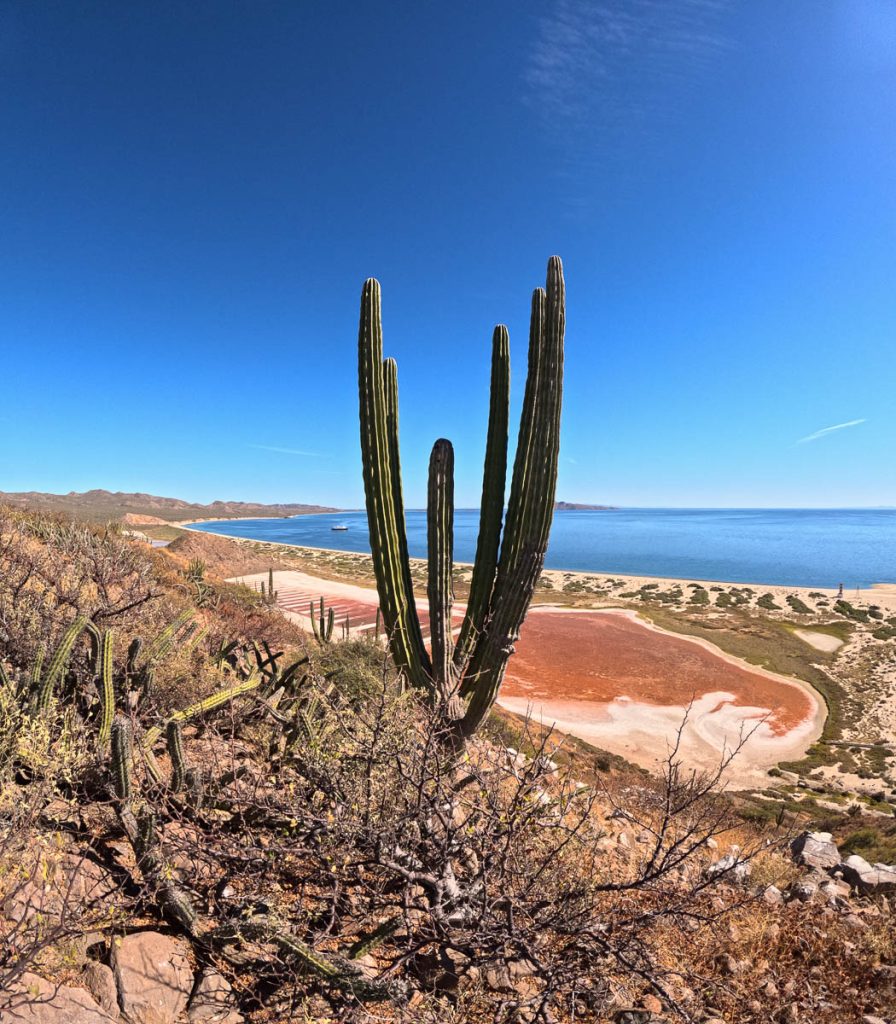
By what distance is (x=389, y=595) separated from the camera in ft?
18.5

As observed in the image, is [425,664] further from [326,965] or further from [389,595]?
[326,965]

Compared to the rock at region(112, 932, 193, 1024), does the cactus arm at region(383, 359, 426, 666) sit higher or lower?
higher

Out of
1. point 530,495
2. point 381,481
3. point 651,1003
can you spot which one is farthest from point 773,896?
point 381,481

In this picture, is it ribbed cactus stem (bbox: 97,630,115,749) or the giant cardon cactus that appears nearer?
ribbed cactus stem (bbox: 97,630,115,749)

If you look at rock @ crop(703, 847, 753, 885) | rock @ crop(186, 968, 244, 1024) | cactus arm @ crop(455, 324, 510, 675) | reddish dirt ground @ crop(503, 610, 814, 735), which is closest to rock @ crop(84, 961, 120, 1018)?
rock @ crop(186, 968, 244, 1024)

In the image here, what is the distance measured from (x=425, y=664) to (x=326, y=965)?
3.30 metres

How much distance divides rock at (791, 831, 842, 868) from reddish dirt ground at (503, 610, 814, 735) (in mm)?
7046

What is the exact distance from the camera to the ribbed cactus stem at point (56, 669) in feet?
11.8

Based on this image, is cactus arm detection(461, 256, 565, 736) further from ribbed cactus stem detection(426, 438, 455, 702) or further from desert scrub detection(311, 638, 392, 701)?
desert scrub detection(311, 638, 392, 701)

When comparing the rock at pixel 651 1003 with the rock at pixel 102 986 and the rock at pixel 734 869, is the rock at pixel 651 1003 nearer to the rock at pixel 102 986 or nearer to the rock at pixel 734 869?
the rock at pixel 734 869

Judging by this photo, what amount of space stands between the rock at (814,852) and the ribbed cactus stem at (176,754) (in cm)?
625

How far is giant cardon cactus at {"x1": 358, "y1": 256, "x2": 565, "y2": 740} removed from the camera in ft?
17.6

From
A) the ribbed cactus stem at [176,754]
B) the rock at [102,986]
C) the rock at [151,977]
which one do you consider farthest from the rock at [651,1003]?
the ribbed cactus stem at [176,754]

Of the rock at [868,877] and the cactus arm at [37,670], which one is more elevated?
the cactus arm at [37,670]
